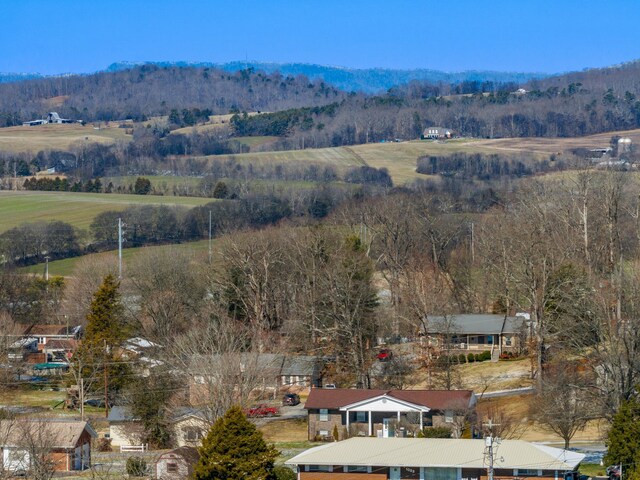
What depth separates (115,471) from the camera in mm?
43125

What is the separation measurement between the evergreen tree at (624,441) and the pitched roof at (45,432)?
56.9 ft

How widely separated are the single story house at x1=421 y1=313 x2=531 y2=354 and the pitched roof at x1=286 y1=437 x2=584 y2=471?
63.4 feet

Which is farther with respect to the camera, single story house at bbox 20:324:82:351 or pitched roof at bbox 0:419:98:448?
single story house at bbox 20:324:82:351

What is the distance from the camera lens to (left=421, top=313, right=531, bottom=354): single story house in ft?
201

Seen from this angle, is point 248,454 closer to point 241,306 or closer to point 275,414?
point 275,414

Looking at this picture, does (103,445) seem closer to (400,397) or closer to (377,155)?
(400,397)

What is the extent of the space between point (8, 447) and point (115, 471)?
3.66 m

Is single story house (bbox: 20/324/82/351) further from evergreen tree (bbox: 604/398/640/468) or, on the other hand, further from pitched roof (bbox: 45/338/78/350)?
evergreen tree (bbox: 604/398/640/468)

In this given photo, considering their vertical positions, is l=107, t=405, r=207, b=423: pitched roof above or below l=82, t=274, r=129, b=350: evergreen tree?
below

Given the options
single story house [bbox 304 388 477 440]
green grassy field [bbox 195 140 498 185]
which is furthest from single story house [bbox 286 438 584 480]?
green grassy field [bbox 195 140 498 185]

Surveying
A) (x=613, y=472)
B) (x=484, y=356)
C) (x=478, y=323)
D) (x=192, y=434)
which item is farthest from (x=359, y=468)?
(x=478, y=323)

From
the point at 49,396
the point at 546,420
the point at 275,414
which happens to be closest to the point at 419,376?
the point at 275,414

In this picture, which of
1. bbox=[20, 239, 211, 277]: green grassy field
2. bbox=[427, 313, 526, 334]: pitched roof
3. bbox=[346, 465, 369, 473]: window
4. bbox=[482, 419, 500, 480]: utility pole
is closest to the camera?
bbox=[482, 419, 500, 480]: utility pole

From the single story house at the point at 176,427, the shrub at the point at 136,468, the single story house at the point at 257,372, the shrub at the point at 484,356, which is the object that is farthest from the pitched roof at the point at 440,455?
the shrub at the point at 484,356
